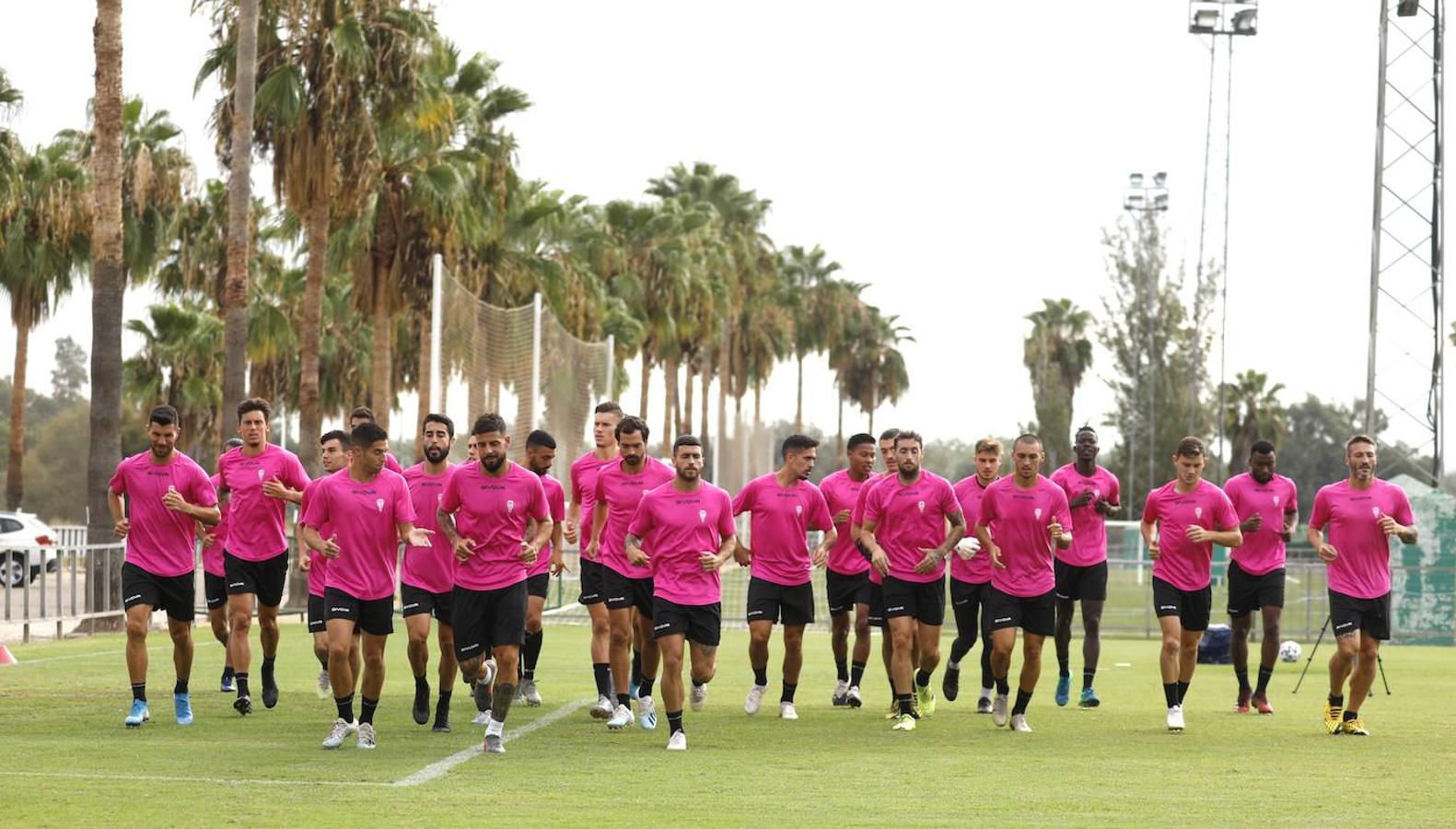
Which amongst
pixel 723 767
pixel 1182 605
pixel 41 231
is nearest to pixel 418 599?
pixel 723 767

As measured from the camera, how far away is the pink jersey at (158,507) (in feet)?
45.0

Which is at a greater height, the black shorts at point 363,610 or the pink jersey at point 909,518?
the pink jersey at point 909,518

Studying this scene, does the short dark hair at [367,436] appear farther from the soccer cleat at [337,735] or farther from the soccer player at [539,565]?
the soccer cleat at [337,735]

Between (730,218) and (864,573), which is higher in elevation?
(730,218)

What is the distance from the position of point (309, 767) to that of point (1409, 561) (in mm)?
23334

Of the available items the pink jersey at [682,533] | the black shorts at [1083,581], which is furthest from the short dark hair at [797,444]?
the black shorts at [1083,581]

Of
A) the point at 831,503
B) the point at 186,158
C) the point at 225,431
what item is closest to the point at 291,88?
the point at 225,431

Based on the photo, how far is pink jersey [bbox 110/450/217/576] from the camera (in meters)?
13.7

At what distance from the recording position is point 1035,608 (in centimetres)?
1423

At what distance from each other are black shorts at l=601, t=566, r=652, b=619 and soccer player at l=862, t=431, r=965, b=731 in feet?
5.47

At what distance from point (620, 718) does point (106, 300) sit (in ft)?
48.1

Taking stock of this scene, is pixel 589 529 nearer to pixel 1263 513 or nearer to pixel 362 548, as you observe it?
pixel 362 548

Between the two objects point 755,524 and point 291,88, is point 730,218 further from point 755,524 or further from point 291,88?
point 755,524

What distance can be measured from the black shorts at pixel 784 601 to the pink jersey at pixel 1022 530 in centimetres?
162
